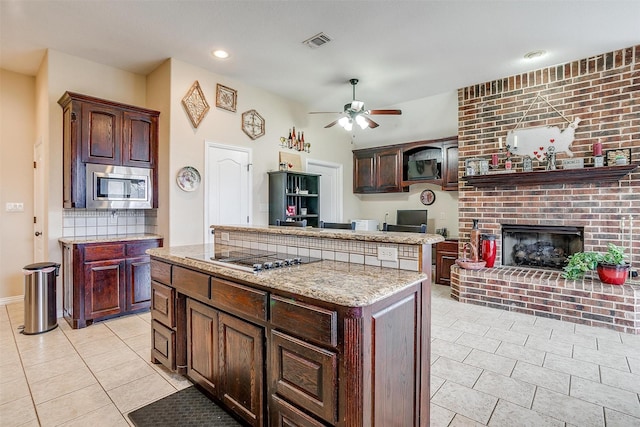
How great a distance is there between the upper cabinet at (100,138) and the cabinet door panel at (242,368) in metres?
2.72

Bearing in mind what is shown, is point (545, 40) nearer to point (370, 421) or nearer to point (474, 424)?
point (474, 424)

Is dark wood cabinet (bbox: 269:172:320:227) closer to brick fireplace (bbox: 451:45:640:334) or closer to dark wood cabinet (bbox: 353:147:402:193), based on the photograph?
dark wood cabinet (bbox: 353:147:402:193)

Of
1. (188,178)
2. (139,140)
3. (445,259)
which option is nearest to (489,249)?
(445,259)

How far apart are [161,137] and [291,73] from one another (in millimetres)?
1837

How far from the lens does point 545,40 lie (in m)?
3.27

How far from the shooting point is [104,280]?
3363mm

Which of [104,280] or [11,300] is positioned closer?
[104,280]

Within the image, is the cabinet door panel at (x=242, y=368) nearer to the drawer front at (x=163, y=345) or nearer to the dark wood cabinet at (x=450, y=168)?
the drawer front at (x=163, y=345)

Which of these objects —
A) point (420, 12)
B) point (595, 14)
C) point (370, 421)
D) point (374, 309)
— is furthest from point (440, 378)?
point (595, 14)

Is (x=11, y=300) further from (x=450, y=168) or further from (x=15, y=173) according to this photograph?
(x=450, y=168)

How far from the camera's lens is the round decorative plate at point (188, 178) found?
3.82 metres

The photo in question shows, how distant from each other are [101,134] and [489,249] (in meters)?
4.87

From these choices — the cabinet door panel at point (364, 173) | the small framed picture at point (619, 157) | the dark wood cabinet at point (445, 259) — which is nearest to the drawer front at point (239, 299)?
the dark wood cabinet at point (445, 259)

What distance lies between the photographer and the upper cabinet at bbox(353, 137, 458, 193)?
17.4 ft
